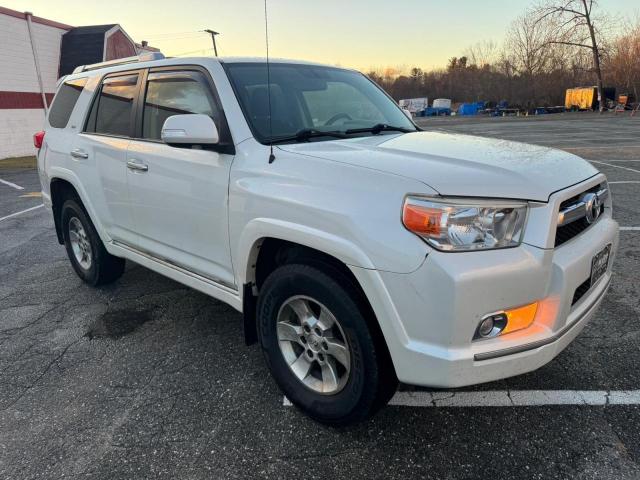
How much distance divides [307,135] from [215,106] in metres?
0.59

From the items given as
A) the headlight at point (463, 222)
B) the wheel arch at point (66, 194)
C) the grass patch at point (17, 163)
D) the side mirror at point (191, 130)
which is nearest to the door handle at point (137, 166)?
the side mirror at point (191, 130)

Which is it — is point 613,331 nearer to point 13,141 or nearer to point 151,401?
point 151,401

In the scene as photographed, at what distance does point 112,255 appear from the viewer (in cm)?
455

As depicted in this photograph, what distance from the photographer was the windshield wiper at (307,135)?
2.87 m

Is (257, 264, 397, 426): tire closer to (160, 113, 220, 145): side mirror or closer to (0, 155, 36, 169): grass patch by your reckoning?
(160, 113, 220, 145): side mirror

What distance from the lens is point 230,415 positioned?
2762mm

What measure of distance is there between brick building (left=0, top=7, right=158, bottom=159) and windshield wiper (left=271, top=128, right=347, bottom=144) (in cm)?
1907

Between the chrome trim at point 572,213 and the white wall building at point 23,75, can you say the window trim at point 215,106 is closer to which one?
the chrome trim at point 572,213

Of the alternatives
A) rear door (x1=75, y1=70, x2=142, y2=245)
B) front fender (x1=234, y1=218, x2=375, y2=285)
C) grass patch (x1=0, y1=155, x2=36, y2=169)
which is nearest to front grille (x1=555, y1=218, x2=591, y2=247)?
front fender (x1=234, y1=218, x2=375, y2=285)

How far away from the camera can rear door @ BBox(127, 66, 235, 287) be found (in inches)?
115

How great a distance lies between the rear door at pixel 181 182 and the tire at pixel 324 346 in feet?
1.57

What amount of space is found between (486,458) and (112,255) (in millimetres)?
3609

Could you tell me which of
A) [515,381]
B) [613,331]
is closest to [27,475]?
[515,381]

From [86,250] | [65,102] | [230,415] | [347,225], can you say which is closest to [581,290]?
[347,225]
